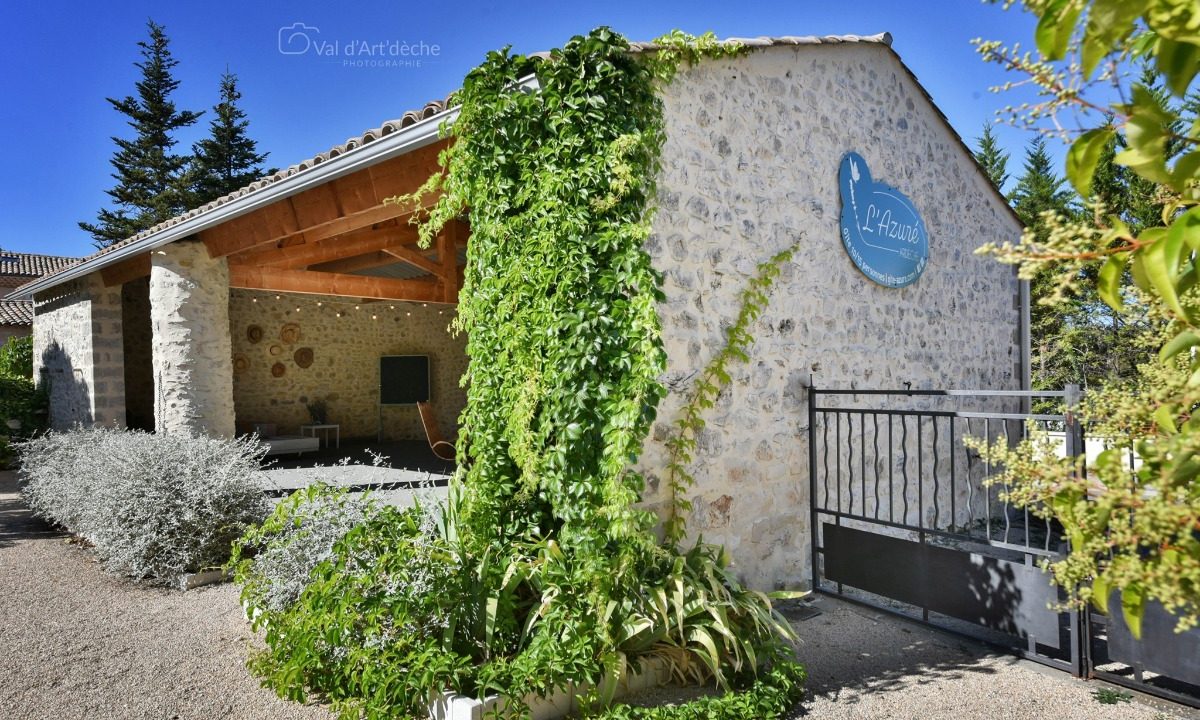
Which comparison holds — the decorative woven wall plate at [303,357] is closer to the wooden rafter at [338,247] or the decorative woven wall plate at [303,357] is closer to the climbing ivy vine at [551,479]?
the wooden rafter at [338,247]

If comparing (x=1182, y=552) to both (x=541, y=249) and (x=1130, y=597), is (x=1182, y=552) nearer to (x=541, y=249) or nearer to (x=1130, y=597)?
(x=1130, y=597)

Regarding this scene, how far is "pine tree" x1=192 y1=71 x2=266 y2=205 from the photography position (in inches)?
861

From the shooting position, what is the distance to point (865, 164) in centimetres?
519

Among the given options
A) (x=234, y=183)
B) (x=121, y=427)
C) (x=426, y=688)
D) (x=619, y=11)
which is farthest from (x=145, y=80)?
(x=426, y=688)

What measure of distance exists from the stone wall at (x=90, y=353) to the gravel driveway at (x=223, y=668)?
4533 mm

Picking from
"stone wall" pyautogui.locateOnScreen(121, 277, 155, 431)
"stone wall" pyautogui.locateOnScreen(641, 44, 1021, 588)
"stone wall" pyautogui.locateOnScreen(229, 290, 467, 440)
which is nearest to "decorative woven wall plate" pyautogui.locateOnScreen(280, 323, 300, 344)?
"stone wall" pyautogui.locateOnScreen(229, 290, 467, 440)

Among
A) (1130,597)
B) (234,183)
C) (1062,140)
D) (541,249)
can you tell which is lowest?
(1130,597)

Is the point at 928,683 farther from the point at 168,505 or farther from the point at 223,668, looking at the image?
the point at 168,505

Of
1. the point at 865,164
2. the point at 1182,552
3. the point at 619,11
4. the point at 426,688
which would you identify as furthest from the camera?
the point at 865,164

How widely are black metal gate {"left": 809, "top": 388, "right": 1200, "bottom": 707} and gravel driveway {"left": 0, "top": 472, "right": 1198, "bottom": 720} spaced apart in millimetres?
163

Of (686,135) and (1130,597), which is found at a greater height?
(686,135)

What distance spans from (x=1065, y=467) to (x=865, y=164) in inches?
196

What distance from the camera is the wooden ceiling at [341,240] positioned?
4867mm

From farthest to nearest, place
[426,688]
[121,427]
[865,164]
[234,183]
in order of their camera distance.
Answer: [234,183]
[121,427]
[865,164]
[426,688]
